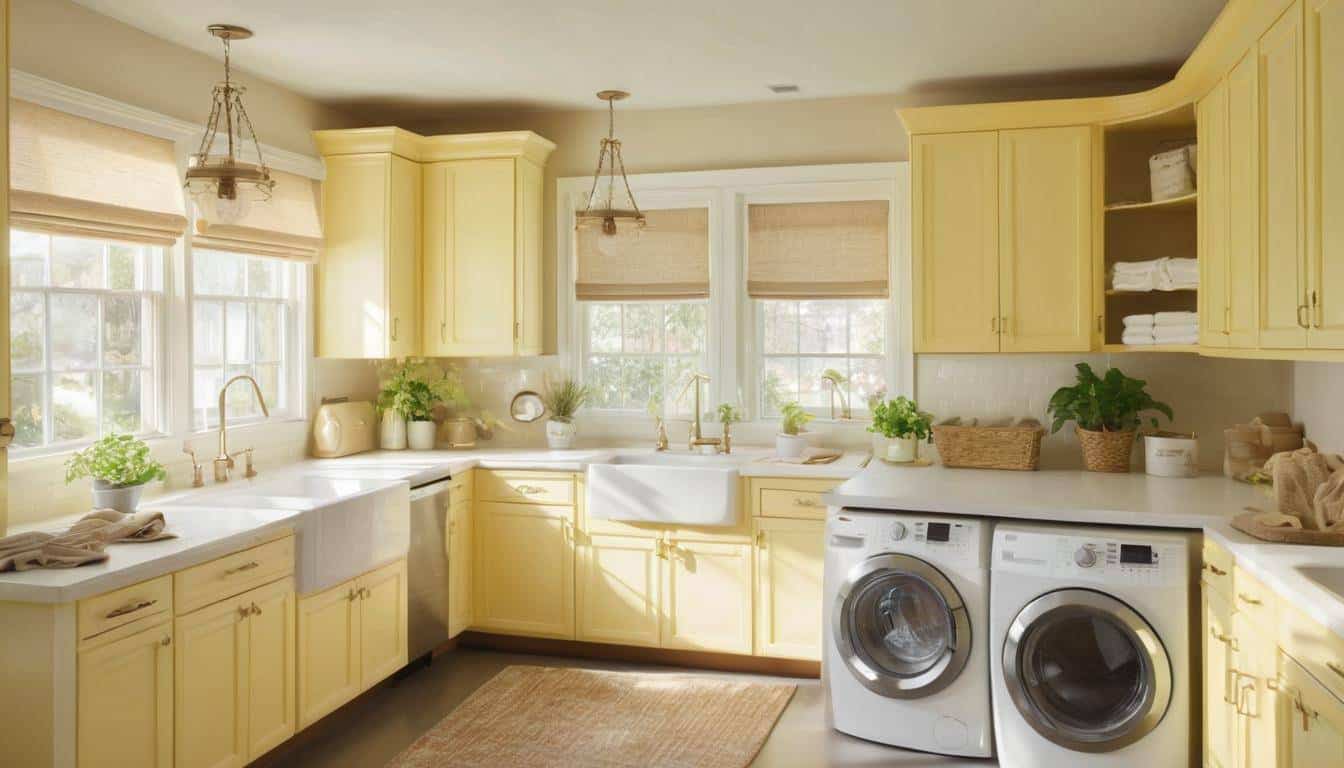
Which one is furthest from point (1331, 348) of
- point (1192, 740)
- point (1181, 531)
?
point (1192, 740)

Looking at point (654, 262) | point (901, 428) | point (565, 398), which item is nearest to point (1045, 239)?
point (901, 428)

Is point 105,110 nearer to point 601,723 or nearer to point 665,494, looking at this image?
point 665,494

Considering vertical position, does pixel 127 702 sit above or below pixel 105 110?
below

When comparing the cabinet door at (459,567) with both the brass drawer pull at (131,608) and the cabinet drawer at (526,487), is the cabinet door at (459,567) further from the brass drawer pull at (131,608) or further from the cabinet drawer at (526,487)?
the brass drawer pull at (131,608)

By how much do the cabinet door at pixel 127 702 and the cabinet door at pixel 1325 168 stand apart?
325cm

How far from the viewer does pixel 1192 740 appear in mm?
3289

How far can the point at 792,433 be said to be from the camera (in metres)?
4.83

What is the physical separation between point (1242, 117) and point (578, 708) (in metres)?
3.25

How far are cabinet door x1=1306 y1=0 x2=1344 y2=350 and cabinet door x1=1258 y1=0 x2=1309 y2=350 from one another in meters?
0.06

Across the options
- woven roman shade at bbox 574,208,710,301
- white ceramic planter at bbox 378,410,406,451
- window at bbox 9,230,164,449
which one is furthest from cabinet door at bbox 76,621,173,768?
woven roman shade at bbox 574,208,710,301

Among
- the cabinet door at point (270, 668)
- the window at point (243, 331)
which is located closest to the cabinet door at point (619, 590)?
the cabinet door at point (270, 668)

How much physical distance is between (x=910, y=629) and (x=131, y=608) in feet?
8.46

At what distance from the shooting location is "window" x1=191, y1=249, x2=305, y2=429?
426 centimetres

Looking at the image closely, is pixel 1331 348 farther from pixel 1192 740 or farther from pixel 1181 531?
pixel 1192 740
